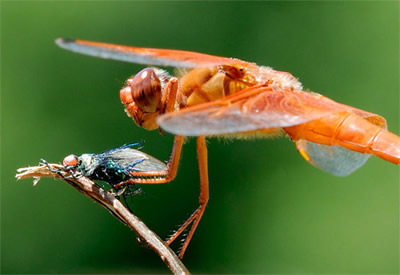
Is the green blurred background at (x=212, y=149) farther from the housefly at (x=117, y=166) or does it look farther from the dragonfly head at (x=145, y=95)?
the housefly at (x=117, y=166)

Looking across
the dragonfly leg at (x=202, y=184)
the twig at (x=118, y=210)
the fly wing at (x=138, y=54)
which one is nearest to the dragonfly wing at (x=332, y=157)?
the dragonfly leg at (x=202, y=184)

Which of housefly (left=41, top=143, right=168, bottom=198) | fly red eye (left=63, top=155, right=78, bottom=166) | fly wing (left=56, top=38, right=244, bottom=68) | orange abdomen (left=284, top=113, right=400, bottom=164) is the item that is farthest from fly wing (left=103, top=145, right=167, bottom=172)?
orange abdomen (left=284, top=113, right=400, bottom=164)

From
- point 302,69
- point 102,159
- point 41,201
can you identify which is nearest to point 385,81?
point 302,69

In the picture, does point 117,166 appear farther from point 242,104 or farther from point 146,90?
point 242,104

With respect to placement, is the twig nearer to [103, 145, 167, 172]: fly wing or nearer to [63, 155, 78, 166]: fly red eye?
[63, 155, 78, 166]: fly red eye

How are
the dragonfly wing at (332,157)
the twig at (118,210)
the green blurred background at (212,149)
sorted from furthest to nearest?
the green blurred background at (212,149)
the dragonfly wing at (332,157)
the twig at (118,210)

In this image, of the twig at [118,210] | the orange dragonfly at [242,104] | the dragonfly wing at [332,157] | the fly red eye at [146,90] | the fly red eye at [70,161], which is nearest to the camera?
the twig at [118,210]

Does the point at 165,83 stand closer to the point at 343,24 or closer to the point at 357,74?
the point at 357,74
